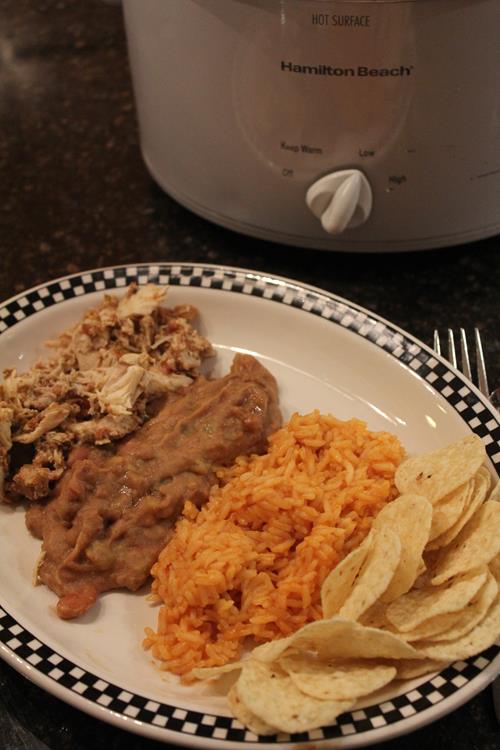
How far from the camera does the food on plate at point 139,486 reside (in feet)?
4.06

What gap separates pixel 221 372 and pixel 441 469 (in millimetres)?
535

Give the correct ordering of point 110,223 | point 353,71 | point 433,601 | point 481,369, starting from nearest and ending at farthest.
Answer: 1. point 433,601
2. point 353,71
3. point 481,369
4. point 110,223

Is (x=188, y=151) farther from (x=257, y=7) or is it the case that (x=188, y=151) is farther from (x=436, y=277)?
(x=436, y=277)

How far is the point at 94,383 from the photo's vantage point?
145 cm

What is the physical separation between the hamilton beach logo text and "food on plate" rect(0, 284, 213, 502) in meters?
0.48

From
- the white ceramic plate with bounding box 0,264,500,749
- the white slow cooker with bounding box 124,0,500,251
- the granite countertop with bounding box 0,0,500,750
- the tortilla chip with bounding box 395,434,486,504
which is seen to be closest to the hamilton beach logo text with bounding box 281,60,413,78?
the white slow cooker with bounding box 124,0,500,251

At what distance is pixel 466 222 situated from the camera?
165 centimetres

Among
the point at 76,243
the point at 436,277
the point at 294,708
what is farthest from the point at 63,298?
the point at 294,708

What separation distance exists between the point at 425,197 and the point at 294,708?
3.30 feet

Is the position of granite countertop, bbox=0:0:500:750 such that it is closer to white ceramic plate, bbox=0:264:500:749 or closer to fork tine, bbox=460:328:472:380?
fork tine, bbox=460:328:472:380

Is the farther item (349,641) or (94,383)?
(94,383)

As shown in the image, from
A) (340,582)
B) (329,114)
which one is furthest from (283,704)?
(329,114)

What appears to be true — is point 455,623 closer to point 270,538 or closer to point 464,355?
point 270,538

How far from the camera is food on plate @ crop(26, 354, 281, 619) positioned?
4.06 ft
